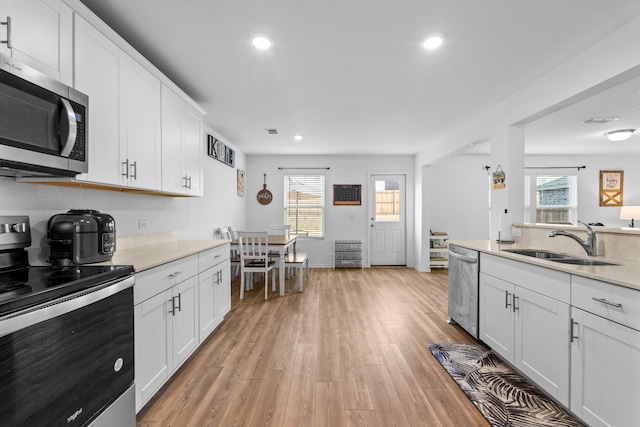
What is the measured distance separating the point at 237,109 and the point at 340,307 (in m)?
2.77

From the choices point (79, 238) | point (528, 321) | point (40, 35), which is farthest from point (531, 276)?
point (40, 35)

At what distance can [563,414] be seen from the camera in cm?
178

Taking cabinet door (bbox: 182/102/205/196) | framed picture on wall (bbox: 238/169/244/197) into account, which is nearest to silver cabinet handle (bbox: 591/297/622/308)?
cabinet door (bbox: 182/102/205/196)

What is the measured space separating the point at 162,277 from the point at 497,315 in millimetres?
2515

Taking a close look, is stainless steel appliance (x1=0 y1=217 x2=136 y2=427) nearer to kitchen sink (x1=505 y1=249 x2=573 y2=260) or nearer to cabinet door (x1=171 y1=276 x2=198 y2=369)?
cabinet door (x1=171 y1=276 x2=198 y2=369)

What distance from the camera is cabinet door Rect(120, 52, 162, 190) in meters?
2.01

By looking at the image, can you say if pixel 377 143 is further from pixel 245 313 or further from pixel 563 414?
pixel 563 414

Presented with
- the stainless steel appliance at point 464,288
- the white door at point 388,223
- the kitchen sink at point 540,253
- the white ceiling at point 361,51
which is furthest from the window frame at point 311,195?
the kitchen sink at point 540,253

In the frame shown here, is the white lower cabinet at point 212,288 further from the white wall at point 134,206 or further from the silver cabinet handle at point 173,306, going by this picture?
the white wall at point 134,206

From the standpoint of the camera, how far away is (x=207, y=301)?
8.74 feet

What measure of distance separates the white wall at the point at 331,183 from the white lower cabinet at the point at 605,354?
493 centimetres

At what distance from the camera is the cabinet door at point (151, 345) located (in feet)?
Answer: 5.45

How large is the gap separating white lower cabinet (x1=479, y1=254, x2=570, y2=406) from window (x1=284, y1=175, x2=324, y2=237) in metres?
4.20

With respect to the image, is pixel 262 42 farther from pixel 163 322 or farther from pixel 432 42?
pixel 163 322
